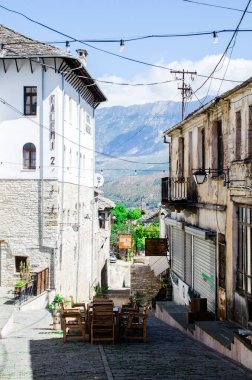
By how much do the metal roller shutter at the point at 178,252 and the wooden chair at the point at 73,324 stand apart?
9512mm

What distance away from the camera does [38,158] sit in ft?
88.4

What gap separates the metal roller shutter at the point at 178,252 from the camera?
74.3 ft

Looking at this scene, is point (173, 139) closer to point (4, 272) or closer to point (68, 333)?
point (4, 272)

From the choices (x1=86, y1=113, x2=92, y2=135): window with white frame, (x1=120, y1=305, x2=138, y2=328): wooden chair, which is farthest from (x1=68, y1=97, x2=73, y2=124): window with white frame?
(x1=120, y1=305, x2=138, y2=328): wooden chair

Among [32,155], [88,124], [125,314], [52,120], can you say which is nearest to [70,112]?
[52,120]

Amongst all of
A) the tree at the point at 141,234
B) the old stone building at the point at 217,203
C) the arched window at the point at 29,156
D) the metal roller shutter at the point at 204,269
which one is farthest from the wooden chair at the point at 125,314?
the tree at the point at 141,234

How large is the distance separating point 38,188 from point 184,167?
8269 mm

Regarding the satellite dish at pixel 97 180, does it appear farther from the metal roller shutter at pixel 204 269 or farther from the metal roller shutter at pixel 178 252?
the metal roller shutter at pixel 204 269

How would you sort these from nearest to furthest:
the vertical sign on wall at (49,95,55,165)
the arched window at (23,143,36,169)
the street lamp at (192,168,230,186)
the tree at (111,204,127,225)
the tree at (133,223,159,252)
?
1. the street lamp at (192,168,230,186)
2. the vertical sign on wall at (49,95,55,165)
3. the arched window at (23,143,36,169)
4. the tree at (133,223,159,252)
5. the tree at (111,204,127,225)

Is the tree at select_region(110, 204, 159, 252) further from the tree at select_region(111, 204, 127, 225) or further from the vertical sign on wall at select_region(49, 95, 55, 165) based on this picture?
the vertical sign on wall at select_region(49, 95, 55, 165)

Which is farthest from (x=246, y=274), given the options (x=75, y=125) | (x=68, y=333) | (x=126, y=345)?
(x=75, y=125)

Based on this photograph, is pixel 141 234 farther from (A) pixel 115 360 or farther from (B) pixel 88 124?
(A) pixel 115 360

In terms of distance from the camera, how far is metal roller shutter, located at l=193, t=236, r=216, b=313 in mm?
17250

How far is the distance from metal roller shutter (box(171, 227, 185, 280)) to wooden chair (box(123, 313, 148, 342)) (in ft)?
29.0
